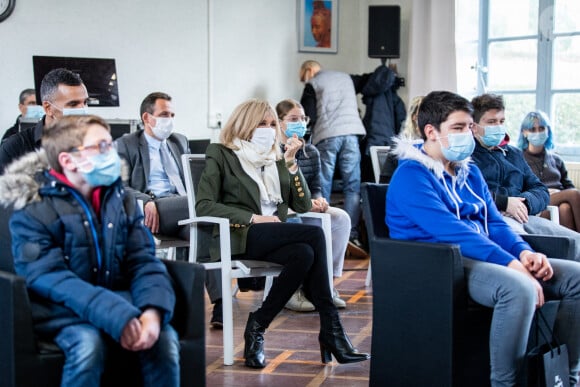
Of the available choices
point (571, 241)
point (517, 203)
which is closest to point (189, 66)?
point (517, 203)

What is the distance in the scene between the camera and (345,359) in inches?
137

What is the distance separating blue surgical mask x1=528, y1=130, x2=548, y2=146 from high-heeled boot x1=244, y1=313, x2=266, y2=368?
2.78m

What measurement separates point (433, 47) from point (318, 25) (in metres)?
1.13

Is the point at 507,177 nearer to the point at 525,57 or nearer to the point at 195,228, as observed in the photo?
the point at 195,228

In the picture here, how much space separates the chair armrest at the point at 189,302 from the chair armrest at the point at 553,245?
56.6 inches

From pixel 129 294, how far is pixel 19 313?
358 millimetres

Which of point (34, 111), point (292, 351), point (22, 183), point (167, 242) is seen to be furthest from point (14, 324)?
point (34, 111)

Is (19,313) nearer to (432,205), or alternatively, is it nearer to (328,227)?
(432,205)

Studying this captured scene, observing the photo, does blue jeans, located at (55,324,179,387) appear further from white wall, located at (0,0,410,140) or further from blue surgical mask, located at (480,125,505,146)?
white wall, located at (0,0,410,140)

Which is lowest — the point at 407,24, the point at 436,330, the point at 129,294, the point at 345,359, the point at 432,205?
the point at 345,359

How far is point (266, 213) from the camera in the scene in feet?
13.1

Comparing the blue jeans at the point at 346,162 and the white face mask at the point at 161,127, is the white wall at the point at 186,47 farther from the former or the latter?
the white face mask at the point at 161,127

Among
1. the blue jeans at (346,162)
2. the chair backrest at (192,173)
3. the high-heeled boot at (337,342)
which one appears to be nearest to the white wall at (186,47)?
the blue jeans at (346,162)

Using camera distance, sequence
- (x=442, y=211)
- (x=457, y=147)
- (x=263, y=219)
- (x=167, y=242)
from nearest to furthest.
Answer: (x=442, y=211)
(x=457, y=147)
(x=263, y=219)
(x=167, y=242)
